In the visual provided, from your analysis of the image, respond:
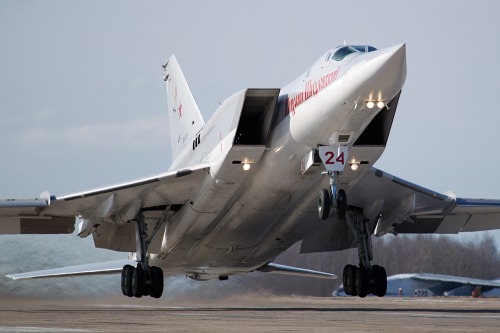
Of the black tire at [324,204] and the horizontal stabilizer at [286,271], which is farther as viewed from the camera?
the horizontal stabilizer at [286,271]

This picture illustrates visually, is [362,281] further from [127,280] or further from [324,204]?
[127,280]

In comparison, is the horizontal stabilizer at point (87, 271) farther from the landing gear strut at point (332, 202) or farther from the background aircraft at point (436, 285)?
the background aircraft at point (436, 285)

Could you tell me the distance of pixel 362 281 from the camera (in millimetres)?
19953

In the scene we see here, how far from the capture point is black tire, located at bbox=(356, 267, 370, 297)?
19953mm

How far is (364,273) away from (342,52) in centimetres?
545

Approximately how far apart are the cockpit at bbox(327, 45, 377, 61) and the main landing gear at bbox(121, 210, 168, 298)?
5.75 metres

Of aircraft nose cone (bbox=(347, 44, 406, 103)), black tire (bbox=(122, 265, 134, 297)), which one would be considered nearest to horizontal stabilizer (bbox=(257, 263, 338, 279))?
black tire (bbox=(122, 265, 134, 297))

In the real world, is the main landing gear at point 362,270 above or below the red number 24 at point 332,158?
below

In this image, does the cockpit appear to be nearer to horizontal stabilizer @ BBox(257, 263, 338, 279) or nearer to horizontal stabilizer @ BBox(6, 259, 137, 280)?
horizontal stabilizer @ BBox(257, 263, 338, 279)

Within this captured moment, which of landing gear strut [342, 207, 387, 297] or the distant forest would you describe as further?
the distant forest

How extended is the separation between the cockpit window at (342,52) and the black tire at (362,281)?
5.36m

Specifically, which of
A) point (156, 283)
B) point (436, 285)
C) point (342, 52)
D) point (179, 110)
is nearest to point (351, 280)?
point (156, 283)

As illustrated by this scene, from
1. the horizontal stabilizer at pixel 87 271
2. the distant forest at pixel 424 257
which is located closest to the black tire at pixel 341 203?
the horizontal stabilizer at pixel 87 271

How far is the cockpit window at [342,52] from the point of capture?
53.5 feet
